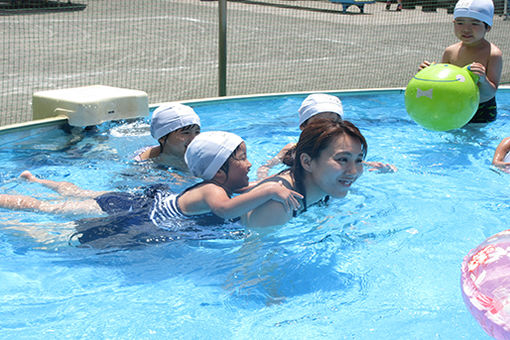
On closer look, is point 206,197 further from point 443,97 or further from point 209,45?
point 209,45

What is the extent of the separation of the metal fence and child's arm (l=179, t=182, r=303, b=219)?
5.17 metres

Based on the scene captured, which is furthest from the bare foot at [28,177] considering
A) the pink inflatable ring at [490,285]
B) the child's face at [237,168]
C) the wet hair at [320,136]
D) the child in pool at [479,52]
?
the child in pool at [479,52]

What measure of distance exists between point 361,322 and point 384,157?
3.22 m

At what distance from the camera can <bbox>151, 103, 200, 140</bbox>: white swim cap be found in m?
5.22

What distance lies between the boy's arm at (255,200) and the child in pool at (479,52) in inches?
135

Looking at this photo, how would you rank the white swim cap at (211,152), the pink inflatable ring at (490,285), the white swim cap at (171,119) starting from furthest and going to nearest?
1. the white swim cap at (171,119)
2. the white swim cap at (211,152)
3. the pink inflatable ring at (490,285)

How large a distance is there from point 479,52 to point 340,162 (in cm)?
386

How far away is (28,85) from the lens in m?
10.9

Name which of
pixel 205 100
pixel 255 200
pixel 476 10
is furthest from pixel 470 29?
pixel 255 200

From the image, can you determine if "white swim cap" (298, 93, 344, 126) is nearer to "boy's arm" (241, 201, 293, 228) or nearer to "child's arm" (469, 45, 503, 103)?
"boy's arm" (241, 201, 293, 228)

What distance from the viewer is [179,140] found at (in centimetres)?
530

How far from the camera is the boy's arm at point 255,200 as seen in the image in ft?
12.0

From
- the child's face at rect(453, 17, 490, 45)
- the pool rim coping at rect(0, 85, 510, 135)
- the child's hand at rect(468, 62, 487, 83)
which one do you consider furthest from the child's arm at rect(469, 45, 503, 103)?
the pool rim coping at rect(0, 85, 510, 135)

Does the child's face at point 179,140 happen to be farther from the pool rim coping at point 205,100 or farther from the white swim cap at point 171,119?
the pool rim coping at point 205,100
